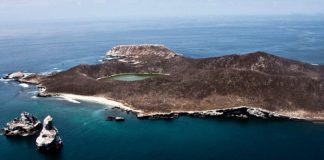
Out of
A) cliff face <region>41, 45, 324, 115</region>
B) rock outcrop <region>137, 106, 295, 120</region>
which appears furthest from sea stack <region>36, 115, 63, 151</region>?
cliff face <region>41, 45, 324, 115</region>

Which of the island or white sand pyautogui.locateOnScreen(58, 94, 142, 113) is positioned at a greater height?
the island

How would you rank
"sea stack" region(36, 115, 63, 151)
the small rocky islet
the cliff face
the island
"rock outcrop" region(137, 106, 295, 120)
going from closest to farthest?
"sea stack" region(36, 115, 63, 151), the small rocky islet, "rock outcrop" region(137, 106, 295, 120), the island, the cliff face

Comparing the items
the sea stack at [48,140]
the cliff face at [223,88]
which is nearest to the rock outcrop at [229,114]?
the cliff face at [223,88]

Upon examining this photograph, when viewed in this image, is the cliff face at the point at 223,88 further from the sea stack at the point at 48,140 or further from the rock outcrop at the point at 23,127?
the sea stack at the point at 48,140

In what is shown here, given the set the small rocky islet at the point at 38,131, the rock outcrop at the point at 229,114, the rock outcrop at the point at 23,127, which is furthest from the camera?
the rock outcrop at the point at 229,114

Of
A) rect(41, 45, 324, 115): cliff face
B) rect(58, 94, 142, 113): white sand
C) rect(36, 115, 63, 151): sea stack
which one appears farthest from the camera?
rect(58, 94, 142, 113): white sand

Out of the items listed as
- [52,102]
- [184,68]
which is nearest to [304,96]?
[184,68]

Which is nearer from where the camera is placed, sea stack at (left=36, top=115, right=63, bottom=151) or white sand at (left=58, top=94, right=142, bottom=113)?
sea stack at (left=36, top=115, right=63, bottom=151)

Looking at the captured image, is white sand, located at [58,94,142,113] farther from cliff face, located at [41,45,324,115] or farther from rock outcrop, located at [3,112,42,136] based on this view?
rock outcrop, located at [3,112,42,136]

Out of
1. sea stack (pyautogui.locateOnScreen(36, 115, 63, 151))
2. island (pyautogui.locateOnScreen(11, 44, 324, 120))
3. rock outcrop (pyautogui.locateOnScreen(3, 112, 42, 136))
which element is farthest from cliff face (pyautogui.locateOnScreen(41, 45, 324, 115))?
sea stack (pyautogui.locateOnScreen(36, 115, 63, 151))
